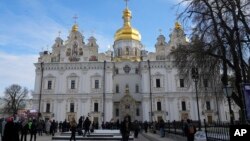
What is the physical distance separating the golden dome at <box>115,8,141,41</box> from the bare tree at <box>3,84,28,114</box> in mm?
29183

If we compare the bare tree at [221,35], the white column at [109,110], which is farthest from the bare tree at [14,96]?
the bare tree at [221,35]

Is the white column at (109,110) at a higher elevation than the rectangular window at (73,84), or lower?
lower

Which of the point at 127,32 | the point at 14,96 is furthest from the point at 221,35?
the point at 14,96

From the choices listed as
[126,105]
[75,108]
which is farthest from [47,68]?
[126,105]

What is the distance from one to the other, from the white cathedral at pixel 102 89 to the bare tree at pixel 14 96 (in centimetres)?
2063

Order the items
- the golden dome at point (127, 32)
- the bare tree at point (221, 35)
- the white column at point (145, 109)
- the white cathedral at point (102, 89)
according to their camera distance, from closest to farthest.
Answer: the bare tree at point (221, 35) < the white column at point (145, 109) < the white cathedral at point (102, 89) < the golden dome at point (127, 32)

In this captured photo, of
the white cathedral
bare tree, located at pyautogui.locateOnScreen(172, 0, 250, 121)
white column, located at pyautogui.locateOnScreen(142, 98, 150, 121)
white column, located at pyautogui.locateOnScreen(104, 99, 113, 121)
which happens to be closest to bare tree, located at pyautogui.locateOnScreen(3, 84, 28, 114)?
the white cathedral

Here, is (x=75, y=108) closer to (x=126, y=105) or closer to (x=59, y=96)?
(x=59, y=96)

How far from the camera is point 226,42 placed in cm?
1989

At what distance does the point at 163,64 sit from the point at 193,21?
101 ft

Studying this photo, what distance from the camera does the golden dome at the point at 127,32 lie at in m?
64.0

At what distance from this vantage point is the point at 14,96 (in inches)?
2694

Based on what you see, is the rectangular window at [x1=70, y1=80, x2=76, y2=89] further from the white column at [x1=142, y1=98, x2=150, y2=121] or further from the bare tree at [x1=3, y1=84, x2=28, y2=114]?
the bare tree at [x1=3, y1=84, x2=28, y2=114]

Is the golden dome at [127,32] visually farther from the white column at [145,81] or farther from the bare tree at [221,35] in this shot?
the bare tree at [221,35]
